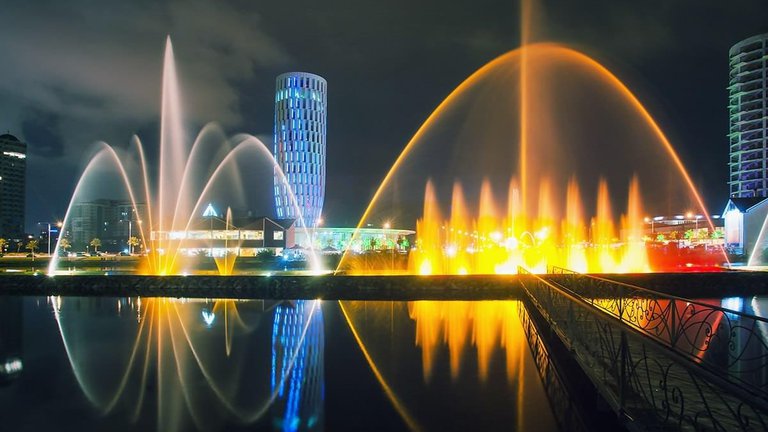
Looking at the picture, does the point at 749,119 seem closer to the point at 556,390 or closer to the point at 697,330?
the point at 697,330

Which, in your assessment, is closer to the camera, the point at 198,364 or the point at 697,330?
the point at 198,364

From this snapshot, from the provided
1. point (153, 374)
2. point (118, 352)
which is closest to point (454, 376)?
point (153, 374)

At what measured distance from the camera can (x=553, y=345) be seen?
492 inches

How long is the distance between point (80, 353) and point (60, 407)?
174 inches

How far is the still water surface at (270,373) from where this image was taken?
26.1 feet

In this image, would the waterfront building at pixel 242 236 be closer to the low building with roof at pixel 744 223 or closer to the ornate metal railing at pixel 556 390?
the low building with roof at pixel 744 223

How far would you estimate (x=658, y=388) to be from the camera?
24.2 ft

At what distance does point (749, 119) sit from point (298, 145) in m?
92.1

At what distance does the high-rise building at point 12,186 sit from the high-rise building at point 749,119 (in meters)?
170

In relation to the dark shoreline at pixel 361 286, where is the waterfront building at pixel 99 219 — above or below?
above

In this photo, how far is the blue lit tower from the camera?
118 meters

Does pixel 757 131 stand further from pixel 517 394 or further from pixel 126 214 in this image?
pixel 126 214

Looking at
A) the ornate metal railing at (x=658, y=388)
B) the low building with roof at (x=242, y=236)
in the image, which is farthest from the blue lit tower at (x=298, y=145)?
the ornate metal railing at (x=658, y=388)

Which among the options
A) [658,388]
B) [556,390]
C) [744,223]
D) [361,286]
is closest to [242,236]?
[361,286]
